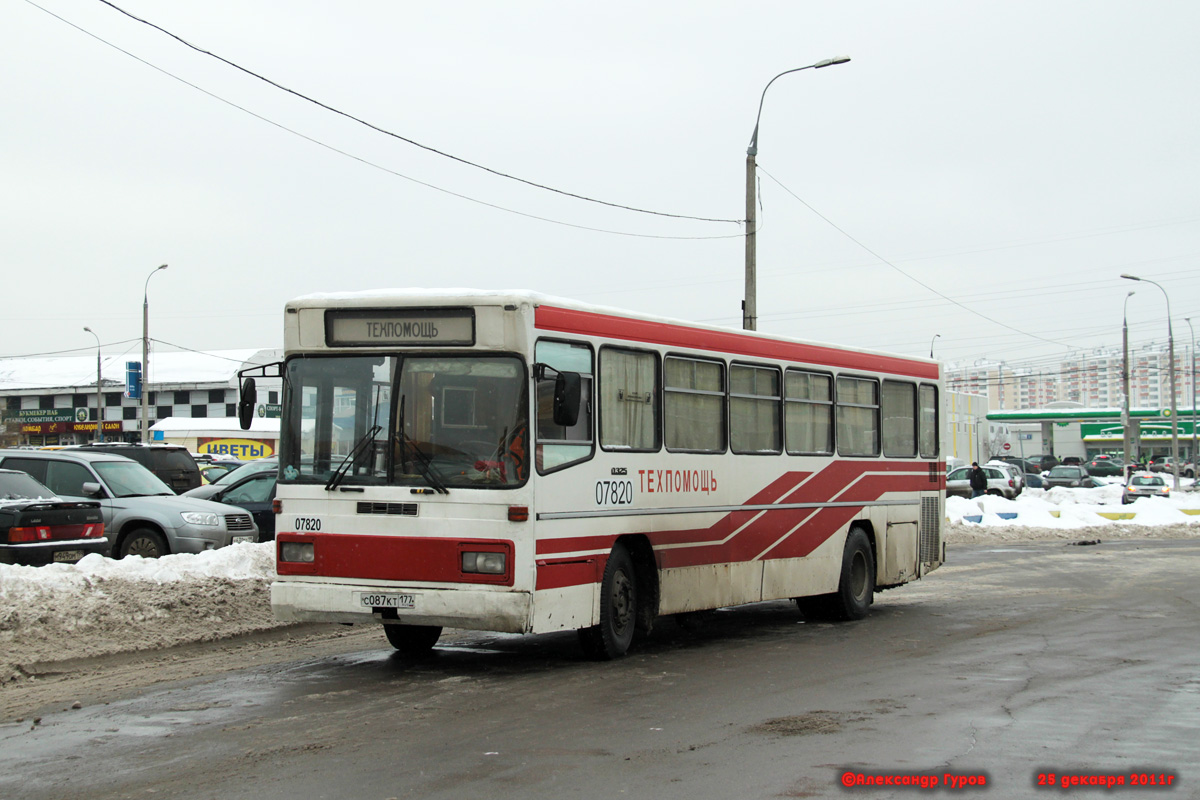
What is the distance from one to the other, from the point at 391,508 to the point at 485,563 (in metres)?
0.88

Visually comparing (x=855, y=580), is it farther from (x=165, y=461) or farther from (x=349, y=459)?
(x=165, y=461)

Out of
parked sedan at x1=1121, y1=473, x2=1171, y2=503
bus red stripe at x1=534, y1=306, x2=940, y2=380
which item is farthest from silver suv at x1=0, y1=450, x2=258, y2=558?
parked sedan at x1=1121, y1=473, x2=1171, y2=503

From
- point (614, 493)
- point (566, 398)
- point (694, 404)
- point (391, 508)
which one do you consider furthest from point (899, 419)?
point (391, 508)

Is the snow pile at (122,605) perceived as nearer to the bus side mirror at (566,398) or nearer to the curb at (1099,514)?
the bus side mirror at (566,398)

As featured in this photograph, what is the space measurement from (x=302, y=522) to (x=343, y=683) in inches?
52.7

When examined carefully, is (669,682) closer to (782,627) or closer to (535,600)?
(535,600)

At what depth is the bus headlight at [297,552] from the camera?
32.2 feet

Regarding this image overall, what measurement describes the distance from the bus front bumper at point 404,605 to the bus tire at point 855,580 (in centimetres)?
584

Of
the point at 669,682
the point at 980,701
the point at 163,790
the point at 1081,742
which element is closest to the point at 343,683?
the point at 669,682

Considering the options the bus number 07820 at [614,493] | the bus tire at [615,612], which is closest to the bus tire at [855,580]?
the bus tire at [615,612]

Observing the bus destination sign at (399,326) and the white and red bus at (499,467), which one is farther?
the bus destination sign at (399,326)

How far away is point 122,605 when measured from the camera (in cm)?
1184

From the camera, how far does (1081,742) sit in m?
7.04

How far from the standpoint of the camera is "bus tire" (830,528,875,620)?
14.1m
